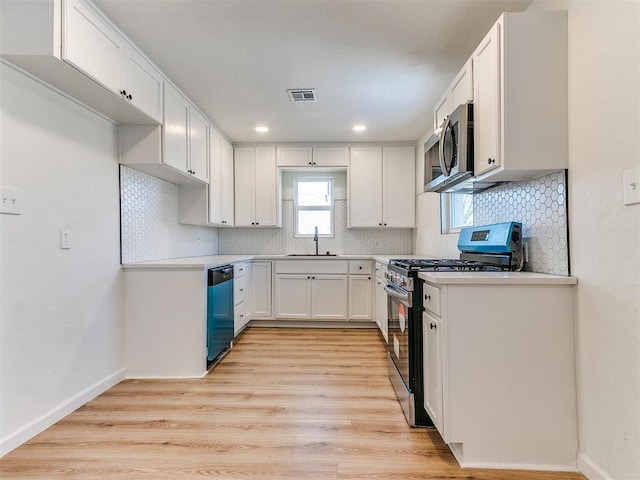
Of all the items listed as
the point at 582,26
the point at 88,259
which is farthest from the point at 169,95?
the point at 582,26

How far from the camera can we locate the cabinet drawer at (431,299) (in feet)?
5.30

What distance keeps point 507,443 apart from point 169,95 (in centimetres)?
312

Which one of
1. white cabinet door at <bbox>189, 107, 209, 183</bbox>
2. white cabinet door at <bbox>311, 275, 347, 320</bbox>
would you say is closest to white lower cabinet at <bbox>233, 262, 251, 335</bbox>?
white cabinet door at <bbox>311, 275, 347, 320</bbox>

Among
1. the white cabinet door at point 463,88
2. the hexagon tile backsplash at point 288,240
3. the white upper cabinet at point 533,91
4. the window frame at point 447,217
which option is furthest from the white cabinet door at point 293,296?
the white upper cabinet at point 533,91

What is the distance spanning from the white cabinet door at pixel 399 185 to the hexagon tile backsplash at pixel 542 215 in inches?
78.5

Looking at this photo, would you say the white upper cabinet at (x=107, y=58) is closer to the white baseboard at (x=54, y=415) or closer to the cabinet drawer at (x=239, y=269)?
the cabinet drawer at (x=239, y=269)

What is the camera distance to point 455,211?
3.22m

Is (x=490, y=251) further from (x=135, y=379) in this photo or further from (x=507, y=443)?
(x=135, y=379)

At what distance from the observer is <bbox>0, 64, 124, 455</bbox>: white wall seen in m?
1.67

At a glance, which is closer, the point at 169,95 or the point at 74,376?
the point at 74,376

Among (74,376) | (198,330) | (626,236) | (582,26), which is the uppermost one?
(582,26)

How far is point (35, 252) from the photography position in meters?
1.80

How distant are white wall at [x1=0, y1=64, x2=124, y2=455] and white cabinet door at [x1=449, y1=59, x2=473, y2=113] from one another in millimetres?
2410

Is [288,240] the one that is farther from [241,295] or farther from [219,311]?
[219,311]
